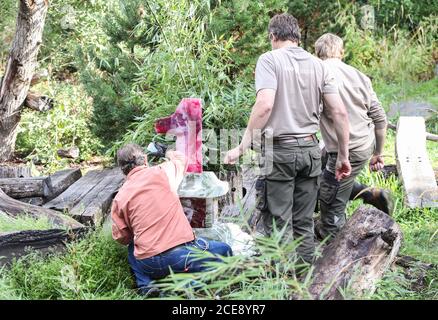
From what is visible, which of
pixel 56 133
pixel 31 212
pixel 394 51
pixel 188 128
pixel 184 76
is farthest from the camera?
pixel 394 51

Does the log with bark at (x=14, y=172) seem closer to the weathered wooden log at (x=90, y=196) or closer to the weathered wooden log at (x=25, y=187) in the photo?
the weathered wooden log at (x=90, y=196)

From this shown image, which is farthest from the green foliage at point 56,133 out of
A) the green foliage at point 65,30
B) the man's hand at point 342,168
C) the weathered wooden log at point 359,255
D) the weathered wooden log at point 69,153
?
the weathered wooden log at point 359,255

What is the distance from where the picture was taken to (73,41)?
13016mm

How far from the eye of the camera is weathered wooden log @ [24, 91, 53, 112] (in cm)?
960

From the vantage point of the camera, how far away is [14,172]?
7.21 metres

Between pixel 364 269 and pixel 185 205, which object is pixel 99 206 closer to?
pixel 185 205

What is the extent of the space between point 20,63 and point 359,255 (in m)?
6.66

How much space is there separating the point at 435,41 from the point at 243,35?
7074 mm

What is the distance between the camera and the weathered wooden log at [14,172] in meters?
7.17

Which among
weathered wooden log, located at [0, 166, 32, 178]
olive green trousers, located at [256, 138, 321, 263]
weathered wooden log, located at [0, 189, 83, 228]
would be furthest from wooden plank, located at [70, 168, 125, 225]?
olive green trousers, located at [256, 138, 321, 263]

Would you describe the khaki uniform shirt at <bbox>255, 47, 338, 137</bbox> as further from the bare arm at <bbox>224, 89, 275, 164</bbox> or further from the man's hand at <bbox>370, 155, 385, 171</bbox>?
the man's hand at <bbox>370, 155, 385, 171</bbox>

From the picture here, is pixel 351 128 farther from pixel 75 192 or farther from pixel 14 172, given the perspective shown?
pixel 14 172

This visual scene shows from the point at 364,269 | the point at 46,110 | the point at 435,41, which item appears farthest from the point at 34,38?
the point at 435,41

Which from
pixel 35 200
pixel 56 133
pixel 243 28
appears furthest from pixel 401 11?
pixel 35 200
